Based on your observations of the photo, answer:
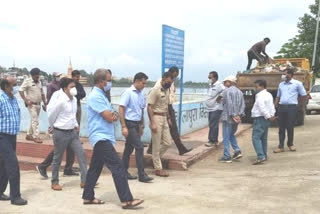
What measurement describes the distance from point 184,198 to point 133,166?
221 centimetres

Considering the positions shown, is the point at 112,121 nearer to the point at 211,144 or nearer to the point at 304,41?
the point at 211,144

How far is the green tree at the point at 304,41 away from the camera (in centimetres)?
3308

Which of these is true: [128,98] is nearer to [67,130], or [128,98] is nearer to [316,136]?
[67,130]

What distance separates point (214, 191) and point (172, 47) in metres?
3.87

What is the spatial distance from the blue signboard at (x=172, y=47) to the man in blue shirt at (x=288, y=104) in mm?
2223

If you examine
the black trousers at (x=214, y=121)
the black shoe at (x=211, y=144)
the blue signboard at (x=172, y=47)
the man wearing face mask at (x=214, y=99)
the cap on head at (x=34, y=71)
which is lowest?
the black shoe at (x=211, y=144)

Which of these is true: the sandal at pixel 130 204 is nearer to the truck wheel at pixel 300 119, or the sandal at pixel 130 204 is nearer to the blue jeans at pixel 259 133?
the blue jeans at pixel 259 133

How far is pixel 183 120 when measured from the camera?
10.5m

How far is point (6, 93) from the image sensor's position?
517 centimetres

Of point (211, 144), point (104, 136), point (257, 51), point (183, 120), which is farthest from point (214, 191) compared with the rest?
point (257, 51)

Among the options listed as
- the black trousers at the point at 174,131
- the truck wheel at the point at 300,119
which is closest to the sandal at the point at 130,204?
the black trousers at the point at 174,131

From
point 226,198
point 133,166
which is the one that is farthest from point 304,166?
point 133,166

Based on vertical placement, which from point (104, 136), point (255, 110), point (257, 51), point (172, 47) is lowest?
point (104, 136)

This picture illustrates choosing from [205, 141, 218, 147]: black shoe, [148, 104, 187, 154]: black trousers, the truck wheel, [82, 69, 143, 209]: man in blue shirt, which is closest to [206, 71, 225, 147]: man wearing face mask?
[205, 141, 218, 147]: black shoe
